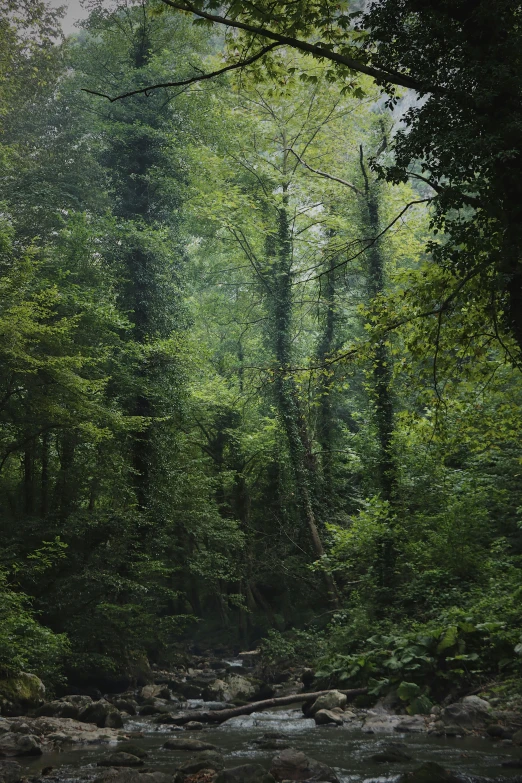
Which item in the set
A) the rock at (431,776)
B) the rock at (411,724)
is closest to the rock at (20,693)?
the rock at (411,724)

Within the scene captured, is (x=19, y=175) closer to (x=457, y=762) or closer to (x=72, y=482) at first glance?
(x=72, y=482)

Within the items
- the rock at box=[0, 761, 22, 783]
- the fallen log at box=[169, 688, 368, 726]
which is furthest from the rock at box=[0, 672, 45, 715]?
the rock at box=[0, 761, 22, 783]

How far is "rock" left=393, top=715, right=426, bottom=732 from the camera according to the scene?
952 centimetres

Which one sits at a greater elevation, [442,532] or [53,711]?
[442,532]

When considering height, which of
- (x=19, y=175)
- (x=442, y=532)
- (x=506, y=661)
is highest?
(x=19, y=175)

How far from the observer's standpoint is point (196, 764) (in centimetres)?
782

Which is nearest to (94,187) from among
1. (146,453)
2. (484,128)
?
(146,453)

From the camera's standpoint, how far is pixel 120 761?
27.6 ft

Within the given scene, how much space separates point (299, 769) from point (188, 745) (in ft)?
9.15

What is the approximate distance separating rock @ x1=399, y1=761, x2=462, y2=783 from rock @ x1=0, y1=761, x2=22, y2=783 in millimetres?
4189

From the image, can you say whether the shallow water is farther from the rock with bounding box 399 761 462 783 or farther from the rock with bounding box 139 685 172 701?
the rock with bounding box 139 685 172 701

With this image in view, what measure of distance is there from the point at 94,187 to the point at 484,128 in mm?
21134

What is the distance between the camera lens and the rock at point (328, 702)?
1162cm

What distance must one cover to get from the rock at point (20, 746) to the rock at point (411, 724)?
511 centimetres
